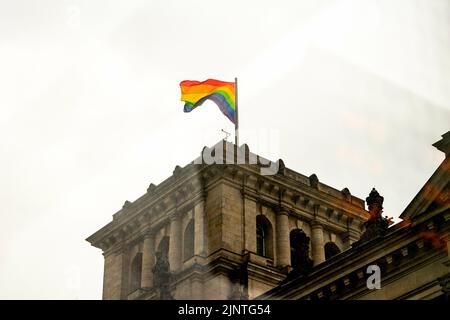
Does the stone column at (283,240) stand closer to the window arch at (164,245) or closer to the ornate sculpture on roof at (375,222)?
the window arch at (164,245)

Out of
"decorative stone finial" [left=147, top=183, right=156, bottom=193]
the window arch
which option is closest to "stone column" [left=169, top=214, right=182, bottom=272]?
the window arch

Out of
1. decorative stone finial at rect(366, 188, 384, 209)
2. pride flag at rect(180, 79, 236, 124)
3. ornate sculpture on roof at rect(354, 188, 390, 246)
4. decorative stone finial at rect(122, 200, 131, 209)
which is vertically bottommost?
ornate sculpture on roof at rect(354, 188, 390, 246)

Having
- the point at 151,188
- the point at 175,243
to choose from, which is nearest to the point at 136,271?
the point at 175,243

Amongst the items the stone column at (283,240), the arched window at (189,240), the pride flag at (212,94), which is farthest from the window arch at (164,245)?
the pride flag at (212,94)

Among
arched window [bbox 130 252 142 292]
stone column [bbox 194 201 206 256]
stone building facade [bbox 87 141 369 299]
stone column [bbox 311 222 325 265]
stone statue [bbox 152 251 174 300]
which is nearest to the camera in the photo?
stone statue [bbox 152 251 174 300]

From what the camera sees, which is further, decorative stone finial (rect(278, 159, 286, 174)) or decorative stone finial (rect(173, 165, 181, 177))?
decorative stone finial (rect(278, 159, 286, 174))

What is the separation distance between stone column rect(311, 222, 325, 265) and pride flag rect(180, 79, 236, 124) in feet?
24.4

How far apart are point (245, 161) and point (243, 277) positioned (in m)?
7.08

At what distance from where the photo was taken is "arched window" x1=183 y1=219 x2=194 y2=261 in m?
51.0

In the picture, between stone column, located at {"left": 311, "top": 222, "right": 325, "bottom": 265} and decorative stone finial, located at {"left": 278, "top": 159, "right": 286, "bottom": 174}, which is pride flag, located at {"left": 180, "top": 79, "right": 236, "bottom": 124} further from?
stone column, located at {"left": 311, "top": 222, "right": 325, "bottom": 265}

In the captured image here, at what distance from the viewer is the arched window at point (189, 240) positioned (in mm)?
50969

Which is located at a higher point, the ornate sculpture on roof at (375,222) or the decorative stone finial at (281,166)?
the decorative stone finial at (281,166)

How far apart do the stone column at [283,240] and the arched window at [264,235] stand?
47 centimetres
